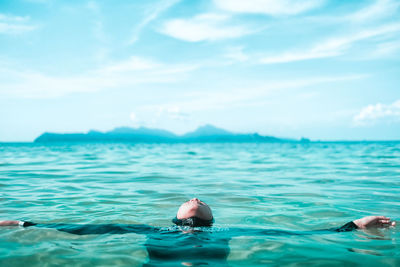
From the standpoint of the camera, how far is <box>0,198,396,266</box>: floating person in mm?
3875

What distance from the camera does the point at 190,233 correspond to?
15.6 feet

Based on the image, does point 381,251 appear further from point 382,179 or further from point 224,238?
point 382,179

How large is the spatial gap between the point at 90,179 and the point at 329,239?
29.9 feet

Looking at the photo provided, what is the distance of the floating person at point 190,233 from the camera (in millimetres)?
3875

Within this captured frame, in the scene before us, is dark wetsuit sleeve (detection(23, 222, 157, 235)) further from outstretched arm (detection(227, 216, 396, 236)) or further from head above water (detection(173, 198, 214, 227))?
outstretched arm (detection(227, 216, 396, 236))

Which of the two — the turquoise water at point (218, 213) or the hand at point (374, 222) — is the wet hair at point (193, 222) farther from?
the hand at point (374, 222)

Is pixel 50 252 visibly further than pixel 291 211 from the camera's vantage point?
No

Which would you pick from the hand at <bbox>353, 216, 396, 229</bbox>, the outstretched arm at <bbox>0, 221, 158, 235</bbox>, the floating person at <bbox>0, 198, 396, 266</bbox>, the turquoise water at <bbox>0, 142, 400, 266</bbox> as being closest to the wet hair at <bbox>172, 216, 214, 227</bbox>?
the floating person at <bbox>0, 198, 396, 266</bbox>

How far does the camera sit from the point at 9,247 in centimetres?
426

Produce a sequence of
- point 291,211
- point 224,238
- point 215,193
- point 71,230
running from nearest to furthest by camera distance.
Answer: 1. point 224,238
2. point 71,230
3. point 291,211
4. point 215,193

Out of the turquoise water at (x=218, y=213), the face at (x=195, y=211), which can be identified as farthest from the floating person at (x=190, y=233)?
the turquoise water at (x=218, y=213)

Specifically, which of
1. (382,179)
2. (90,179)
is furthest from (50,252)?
(382,179)

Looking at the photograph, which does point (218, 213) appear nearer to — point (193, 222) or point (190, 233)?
point (193, 222)

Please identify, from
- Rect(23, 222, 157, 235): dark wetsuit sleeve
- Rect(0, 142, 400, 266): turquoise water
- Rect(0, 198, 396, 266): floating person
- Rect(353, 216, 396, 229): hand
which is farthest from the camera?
Rect(353, 216, 396, 229): hand
